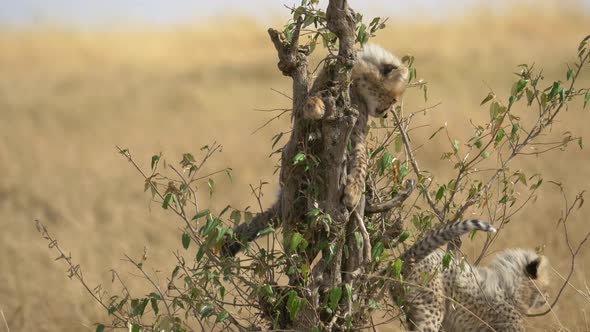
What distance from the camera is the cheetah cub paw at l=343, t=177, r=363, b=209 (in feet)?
9.79

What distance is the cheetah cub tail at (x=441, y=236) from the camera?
296cm

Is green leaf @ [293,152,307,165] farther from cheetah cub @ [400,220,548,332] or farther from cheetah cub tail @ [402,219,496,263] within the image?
cheetah cub @ [400,220,548,332]

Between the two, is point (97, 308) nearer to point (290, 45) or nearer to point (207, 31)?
point (290, 45)

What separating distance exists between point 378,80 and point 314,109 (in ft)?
1.99

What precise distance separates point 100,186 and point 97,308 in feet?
12.3

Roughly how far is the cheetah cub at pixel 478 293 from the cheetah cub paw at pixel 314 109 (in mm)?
963

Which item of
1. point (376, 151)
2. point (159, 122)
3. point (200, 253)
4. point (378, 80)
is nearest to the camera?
point (200, 253)

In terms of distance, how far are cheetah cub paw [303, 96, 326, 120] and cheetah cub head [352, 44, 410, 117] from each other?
1.86 ft

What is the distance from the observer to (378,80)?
3.36 m

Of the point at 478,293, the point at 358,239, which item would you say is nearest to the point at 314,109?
the point at 358,239

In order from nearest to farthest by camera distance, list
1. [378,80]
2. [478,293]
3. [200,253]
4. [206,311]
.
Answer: [200,253], [206,311], [378,80], [478,293]

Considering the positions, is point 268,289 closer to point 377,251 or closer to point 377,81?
point 377,251

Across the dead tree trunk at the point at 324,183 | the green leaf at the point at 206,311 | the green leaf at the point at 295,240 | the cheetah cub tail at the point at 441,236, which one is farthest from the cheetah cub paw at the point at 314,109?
the green leaf at the point at 206,311

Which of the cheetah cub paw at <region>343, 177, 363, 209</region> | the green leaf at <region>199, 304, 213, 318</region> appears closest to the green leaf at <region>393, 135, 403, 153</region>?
the cheetah cub paw at <region>343, 177, 363, 209</region>
